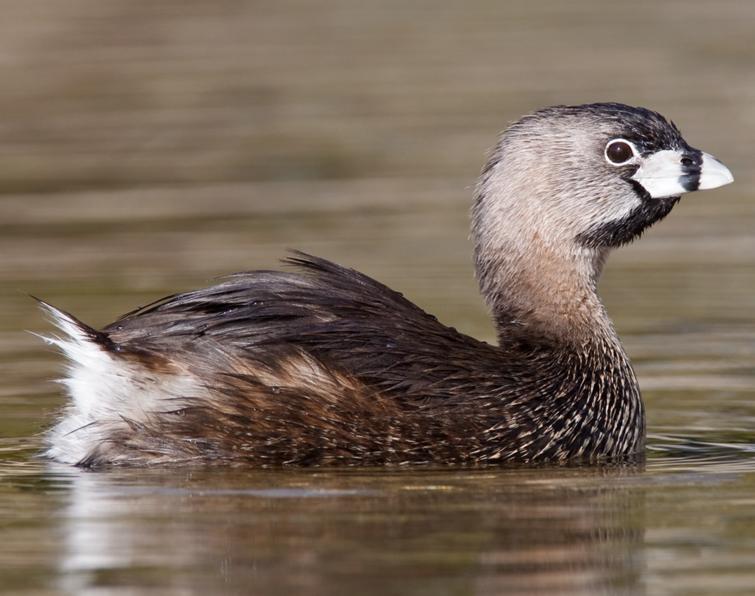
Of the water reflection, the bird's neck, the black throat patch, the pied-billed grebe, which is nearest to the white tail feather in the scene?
the pied-billed grebe

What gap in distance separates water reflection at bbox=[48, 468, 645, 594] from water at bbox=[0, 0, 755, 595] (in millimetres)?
16

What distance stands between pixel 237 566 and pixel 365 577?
0.43 m

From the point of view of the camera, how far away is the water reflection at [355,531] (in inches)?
238

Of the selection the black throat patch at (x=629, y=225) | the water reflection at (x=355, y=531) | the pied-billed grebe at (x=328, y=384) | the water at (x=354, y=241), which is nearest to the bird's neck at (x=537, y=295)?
the pied-billed grebe at (x=328, y=384)

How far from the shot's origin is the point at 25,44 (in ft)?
74.1

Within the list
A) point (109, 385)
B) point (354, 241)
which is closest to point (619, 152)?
point (109, 385)

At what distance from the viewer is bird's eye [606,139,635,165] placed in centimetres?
899

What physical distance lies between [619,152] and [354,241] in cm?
428

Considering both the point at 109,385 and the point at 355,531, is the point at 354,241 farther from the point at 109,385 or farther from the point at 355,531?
the point at 355,531

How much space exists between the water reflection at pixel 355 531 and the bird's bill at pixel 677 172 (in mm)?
1575

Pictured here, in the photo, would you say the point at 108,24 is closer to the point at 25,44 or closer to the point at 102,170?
the point at 25,44

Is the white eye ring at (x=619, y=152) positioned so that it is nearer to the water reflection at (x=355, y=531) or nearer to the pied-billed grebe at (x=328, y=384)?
the pied-billed grebe at (x=328, y=384)

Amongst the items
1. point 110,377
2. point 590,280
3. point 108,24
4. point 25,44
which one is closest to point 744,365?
point 590,280

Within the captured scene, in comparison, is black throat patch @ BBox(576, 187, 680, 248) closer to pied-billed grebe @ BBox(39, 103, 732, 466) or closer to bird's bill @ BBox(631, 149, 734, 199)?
bird's bill @ BBox(631, 149, 734, 199)
